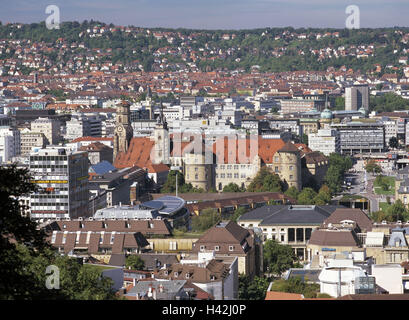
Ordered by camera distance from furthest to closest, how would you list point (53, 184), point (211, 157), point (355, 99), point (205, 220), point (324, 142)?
point (355, 99), point (324, 142), point (211, 157), point (205, 220), point (53, 184)

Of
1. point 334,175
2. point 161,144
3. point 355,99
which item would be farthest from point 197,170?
point 355,99

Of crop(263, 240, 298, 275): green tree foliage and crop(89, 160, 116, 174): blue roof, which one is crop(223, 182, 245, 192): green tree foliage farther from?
crop(263, 240, 298, 275): green tree foliage

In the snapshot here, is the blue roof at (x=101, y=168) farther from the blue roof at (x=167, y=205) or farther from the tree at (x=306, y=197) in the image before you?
the blue roof at (x=167, y=205)

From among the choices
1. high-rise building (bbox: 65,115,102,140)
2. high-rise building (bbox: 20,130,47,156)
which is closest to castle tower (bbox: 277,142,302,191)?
high-rise building (bbox: 20,130,47,156)

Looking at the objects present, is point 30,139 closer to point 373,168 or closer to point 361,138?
point 373,168

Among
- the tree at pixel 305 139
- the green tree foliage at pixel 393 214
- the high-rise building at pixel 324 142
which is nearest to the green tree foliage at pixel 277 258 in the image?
the green tree foliage at pixel 393 214
